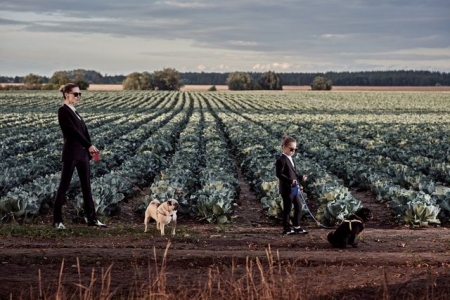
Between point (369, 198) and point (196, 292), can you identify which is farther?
point (369, 198)

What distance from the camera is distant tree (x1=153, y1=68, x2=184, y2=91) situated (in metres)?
143

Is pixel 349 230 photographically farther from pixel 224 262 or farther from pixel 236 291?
pixel 236 291

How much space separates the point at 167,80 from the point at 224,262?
135 meters

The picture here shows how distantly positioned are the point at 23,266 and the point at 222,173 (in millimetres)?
8272

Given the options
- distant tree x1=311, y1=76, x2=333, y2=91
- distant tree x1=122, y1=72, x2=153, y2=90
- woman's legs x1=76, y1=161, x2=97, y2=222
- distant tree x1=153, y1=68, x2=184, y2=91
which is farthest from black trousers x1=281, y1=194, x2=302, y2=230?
distant tree x1=153, y1=68, x2=184, y2=91

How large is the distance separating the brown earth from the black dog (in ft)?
0.44

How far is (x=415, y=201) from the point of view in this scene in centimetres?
1217

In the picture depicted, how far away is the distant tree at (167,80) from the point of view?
143 metres

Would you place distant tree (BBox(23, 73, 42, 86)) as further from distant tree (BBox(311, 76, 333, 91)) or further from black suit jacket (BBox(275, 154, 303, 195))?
black suit jacket (BBox(275, 154, 303, 195))

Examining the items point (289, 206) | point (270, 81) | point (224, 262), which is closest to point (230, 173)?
point (289, 206)

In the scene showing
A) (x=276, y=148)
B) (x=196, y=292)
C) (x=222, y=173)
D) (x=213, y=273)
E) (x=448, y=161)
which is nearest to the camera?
(x=196, y=292)

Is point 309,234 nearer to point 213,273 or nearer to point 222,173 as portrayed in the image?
point 213,273

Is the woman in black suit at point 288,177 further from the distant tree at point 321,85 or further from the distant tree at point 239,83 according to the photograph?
the distant tree at point 239,83

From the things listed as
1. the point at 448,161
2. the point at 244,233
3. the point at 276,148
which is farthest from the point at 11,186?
the point at 448,161
